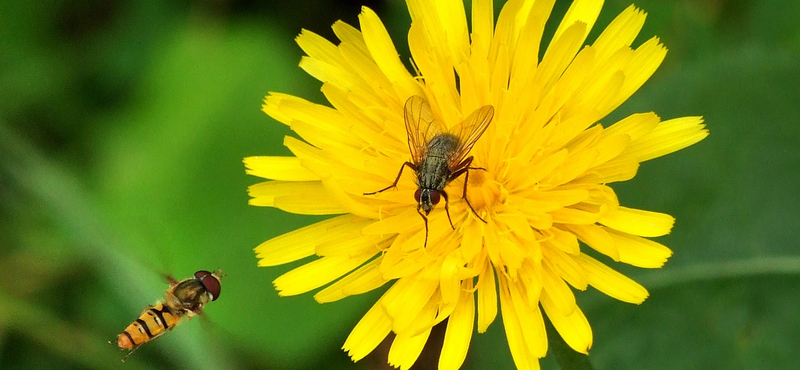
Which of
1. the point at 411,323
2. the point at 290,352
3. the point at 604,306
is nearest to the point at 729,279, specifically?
the point at 604,306

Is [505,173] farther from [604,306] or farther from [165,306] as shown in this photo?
[165,306]

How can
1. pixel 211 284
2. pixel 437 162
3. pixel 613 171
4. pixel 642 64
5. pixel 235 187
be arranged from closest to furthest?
pixel 613 171 < pixel 642 64 < pixel 437 162 < pixel 211 284 < pixel 235 187

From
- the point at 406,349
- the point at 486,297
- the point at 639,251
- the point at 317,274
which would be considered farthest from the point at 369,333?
the point at 639,251

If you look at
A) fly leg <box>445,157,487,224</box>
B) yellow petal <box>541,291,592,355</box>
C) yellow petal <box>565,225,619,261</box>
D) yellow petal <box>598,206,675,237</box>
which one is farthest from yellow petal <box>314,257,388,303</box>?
yellow petal <box>598,206,675,237</box>

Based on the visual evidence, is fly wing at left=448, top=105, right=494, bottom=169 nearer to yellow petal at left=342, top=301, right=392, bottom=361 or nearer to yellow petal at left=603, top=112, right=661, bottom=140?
yellow petal at left=603, top=112, right=661, bottom=140

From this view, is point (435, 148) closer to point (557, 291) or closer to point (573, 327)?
point (557, 291)

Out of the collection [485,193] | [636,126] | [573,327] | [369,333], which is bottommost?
[573,327]
